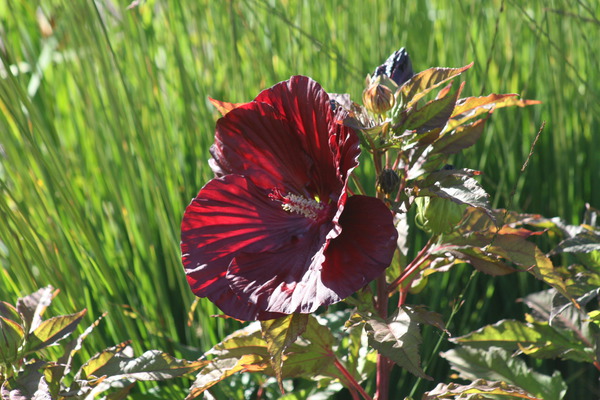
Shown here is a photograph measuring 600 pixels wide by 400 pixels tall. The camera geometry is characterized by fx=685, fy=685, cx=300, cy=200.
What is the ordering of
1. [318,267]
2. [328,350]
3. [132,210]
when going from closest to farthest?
[318,267] < [328,350] < [132,210]

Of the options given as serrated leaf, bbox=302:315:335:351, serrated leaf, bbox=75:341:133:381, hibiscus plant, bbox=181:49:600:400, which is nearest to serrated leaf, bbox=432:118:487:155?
hibiscus plant, bbox=181:49:600:400

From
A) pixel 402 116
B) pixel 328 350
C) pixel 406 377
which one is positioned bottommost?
pixel 406 377

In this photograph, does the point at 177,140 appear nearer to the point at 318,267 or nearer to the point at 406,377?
the point at 406,377

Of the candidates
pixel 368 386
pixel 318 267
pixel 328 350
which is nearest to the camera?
pixel 318 267

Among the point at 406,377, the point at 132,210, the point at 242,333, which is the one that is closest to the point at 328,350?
the point at 242,333

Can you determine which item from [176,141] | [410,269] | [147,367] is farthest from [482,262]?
[176,141]

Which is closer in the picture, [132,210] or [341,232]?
[341,232]
